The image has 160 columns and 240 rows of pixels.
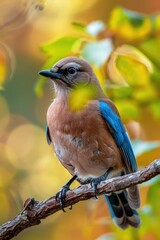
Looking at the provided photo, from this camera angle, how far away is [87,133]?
4.94 metres

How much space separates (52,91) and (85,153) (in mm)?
784

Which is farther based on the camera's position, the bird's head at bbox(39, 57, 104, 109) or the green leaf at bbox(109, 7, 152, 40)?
the bird's head at bbox(39, 57, 104, 109)

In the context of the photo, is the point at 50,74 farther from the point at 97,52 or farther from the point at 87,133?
the point at 97,52

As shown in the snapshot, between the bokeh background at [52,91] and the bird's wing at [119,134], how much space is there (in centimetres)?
10

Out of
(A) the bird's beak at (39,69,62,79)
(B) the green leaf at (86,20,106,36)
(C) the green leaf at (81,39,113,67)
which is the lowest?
(C) the green leaf at (81,39,113,67)

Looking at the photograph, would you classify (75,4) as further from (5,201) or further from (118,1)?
(5,201)

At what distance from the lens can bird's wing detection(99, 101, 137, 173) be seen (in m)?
5.12

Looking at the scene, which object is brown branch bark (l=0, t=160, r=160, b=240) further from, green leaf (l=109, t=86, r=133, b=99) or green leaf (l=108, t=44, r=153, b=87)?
green leaf (l=108, t=44, r=153, b=87)

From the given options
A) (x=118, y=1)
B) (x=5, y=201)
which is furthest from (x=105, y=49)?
(x=118, y=1)

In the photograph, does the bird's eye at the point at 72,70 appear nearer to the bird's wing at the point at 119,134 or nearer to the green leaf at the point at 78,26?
the bird's wing at the point at 119,134

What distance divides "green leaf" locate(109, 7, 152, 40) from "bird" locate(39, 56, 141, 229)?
1.69 feet

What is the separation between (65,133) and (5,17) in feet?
3.19

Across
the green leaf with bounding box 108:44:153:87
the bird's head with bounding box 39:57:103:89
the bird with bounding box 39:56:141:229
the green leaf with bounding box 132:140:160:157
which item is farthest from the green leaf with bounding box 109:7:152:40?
the green leaf with bounding box 132:140:160:157

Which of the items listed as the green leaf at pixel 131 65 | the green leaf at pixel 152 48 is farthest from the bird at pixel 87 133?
the green leaf at pixel 152 48
